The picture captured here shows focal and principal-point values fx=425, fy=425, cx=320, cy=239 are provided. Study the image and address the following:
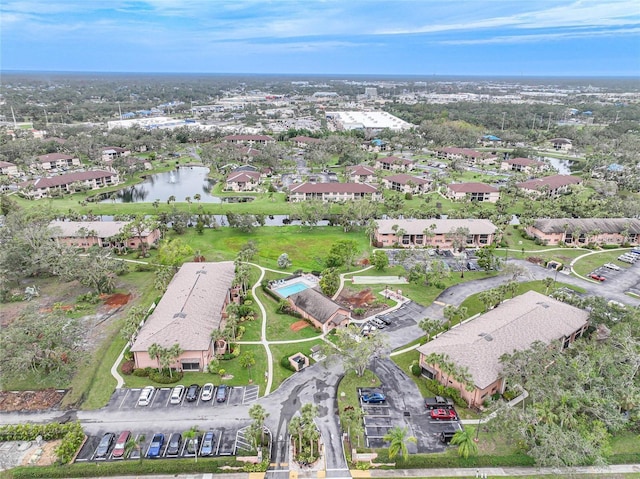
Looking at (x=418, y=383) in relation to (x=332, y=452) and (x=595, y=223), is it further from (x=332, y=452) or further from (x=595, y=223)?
(x=595, y=223)

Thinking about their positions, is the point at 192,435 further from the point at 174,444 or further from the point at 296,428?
the point at 296,428

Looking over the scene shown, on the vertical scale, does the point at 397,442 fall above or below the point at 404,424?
above

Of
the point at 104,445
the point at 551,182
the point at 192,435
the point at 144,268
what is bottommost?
the point at 104,445

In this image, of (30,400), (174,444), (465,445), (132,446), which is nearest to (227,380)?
(174,444)

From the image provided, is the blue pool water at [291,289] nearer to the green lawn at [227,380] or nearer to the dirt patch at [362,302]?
the dirt patch at [362,302]

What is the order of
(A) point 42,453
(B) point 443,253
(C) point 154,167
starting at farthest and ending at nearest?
(C) point 154,167 < (B) point 443,253 < (A) point 42,453

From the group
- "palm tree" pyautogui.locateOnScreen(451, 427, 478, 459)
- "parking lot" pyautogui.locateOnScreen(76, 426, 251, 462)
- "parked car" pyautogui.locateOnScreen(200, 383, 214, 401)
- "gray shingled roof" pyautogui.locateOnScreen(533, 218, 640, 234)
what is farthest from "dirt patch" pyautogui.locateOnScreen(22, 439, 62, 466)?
"gray shingled roof" pyautogui.locateOnScreen(533, 218, 640, 234)

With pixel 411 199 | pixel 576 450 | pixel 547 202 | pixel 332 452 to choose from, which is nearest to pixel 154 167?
pixel 411 199

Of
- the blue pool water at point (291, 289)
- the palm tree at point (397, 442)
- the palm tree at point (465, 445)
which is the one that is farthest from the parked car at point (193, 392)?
the palm tree at point (465, 445)
